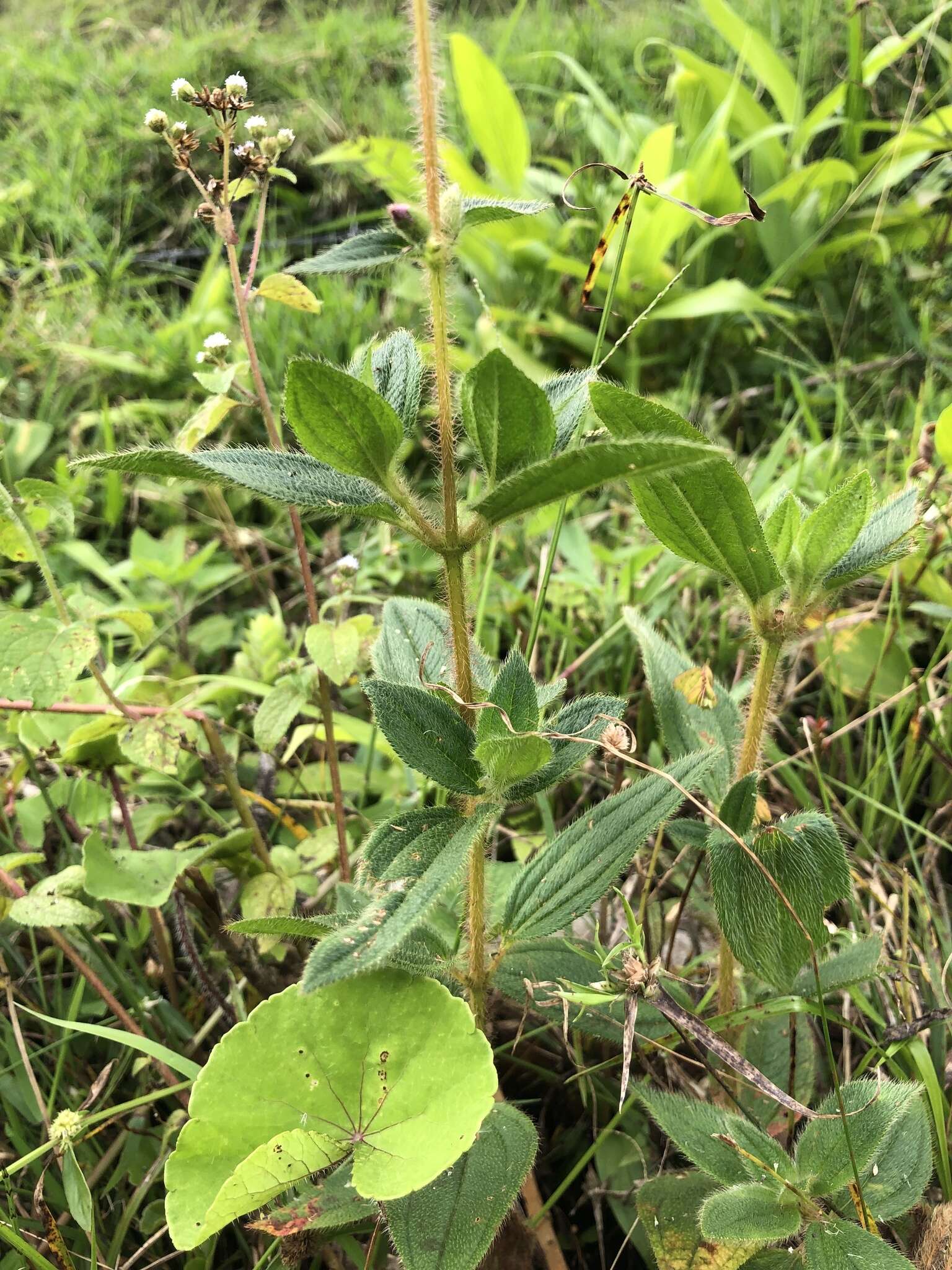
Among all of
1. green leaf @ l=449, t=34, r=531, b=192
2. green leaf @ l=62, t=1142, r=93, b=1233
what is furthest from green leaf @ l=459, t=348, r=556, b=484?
→ green leaf @ l=449, t=34, r=531, b=192

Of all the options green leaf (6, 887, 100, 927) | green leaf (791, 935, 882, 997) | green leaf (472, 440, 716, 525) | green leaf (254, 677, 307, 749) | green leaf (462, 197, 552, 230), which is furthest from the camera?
green leaf (254, 677, 307, 749)

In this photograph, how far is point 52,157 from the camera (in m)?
3.47

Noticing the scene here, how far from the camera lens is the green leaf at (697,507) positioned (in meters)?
0.82

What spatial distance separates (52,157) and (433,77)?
341 centimetres

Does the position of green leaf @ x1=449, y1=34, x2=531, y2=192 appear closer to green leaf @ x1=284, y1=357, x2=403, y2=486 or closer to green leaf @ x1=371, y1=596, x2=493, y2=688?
green leaf @ x1=371, y1=596, x2=493, y2=688

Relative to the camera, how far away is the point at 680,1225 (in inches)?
36.5

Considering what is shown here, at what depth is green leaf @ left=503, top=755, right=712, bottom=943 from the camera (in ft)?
2.88

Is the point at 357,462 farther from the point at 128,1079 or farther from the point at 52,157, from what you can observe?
the point at 52,157

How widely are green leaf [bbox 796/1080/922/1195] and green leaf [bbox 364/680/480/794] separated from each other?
451 mm

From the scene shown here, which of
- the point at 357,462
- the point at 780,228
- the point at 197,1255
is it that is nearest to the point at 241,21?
the point at 780,228

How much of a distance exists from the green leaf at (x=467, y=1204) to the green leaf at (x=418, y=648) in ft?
1.48

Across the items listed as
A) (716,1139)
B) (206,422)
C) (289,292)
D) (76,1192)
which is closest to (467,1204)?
(716,1139)

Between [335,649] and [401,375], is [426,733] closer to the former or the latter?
[401,375]

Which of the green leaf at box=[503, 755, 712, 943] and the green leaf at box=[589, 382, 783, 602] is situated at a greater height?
the green leaf at box=[589, 382, 783, 602]
